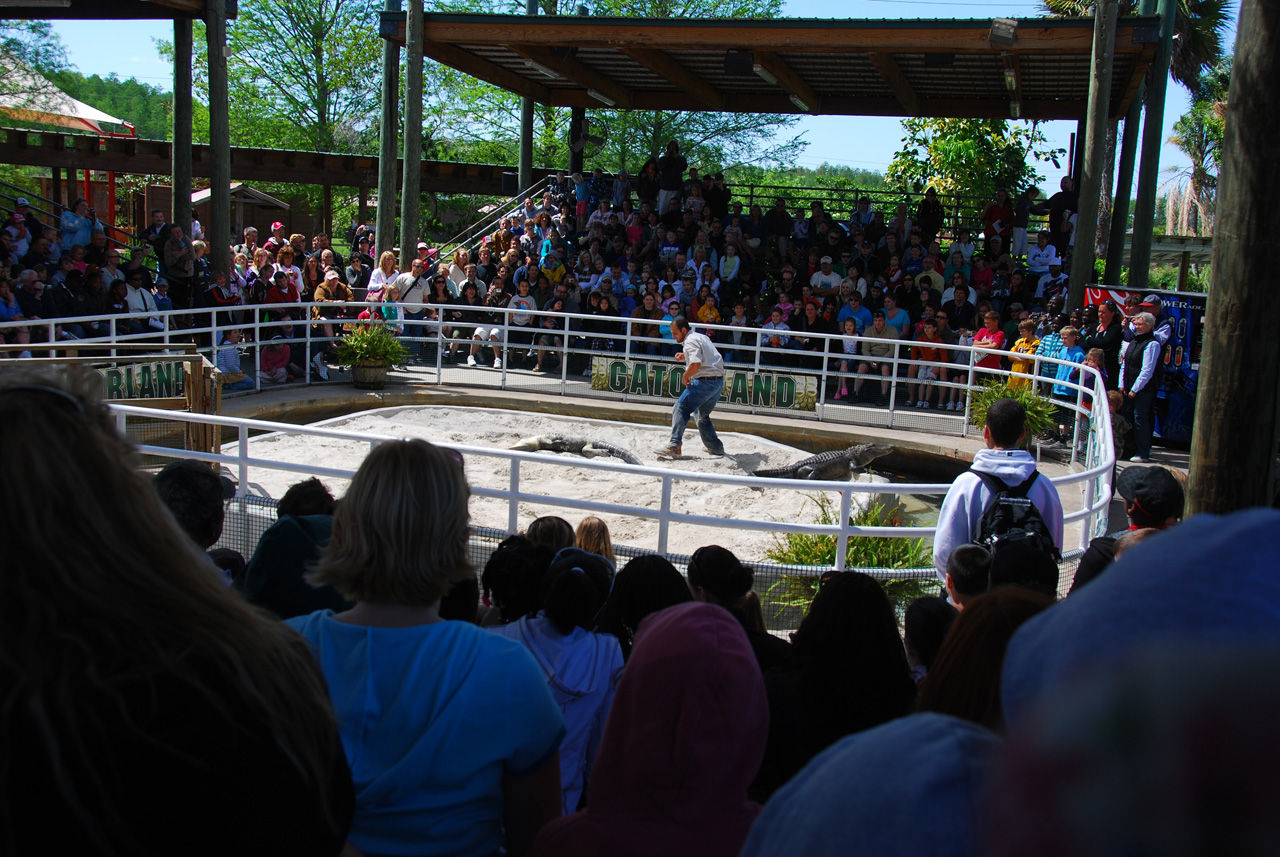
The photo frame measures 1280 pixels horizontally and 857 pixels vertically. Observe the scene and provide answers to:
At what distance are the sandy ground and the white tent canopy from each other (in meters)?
26.2

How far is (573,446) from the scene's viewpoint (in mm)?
12445

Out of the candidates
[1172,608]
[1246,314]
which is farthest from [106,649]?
[1246,314]

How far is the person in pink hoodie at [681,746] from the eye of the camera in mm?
1749

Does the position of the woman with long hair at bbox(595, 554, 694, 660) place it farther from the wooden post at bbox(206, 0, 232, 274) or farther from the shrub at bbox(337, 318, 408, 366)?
the wooden post at bbox(206, 0, 232, 274)

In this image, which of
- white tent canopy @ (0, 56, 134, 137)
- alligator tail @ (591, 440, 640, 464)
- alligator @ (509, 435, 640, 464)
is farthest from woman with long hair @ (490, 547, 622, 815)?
white tent canopy @ (0, 56, 134, 137)

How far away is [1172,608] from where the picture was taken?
2.65ft

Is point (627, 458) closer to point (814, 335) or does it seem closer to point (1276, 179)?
point (814, 335)

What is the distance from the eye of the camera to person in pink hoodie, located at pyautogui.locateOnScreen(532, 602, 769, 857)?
68.9 inches

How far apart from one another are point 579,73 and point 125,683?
64.3ft

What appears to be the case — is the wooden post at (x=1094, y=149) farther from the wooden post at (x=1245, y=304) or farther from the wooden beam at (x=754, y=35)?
the wooden post at (x=1245, y=304)

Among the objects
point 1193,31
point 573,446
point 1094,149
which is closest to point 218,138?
point 573,446

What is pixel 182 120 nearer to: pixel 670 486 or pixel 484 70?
pixel 484 70

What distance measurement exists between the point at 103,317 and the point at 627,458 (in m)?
5.97

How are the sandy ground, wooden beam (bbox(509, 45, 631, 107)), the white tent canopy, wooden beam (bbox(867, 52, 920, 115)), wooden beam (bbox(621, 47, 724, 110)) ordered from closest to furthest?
the sandy ground
wooden beam (bbox(867, 52, 920, 115))
wooden beam (bbox(621, 47, 724, 110))
wooden beam (bbox(509, 45, 631, 107))
the white tent canopy
